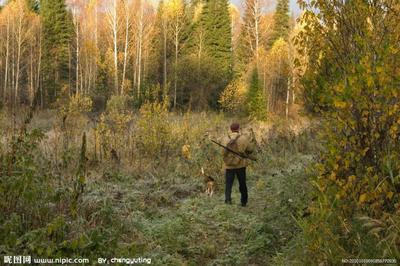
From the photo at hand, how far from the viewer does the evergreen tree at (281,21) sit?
41.8m

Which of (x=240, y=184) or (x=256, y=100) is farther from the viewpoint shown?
(x=256, y=100)

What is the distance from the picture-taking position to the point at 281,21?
42.6 metres

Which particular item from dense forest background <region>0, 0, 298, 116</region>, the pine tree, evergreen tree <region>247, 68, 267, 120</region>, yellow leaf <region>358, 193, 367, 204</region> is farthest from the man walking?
the pine tree

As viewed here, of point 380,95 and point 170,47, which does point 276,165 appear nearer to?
point 380,95

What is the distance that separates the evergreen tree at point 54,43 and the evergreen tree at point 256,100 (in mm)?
16360

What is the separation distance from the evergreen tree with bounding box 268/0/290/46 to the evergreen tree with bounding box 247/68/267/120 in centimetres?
1423

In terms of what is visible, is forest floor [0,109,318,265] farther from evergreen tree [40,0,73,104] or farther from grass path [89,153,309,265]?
evergreen tree [40,0,73,104]

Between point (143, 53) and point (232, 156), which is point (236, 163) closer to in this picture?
point (232, 156)

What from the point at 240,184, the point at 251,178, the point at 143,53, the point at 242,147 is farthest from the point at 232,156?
the point at 143,53

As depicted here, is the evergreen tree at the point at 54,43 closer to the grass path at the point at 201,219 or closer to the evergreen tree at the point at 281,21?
the evergreen tree at the point at 281,21

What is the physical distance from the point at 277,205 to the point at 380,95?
3.90 m

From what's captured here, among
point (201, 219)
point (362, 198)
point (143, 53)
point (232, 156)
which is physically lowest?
point (201, 219)

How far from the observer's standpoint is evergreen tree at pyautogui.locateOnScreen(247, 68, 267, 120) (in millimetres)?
27645

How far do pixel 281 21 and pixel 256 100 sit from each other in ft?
59.9
